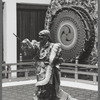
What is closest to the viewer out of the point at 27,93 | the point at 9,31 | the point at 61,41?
the point at 27,93

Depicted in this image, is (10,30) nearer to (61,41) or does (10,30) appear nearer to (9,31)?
(9,31)

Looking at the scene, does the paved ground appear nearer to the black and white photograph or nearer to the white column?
the black and white photograph

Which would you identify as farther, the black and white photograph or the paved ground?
the black and white photograph

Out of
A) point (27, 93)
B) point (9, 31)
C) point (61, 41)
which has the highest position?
point (9, 31)

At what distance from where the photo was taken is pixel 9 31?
14375mm

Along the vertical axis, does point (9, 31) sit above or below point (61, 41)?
above

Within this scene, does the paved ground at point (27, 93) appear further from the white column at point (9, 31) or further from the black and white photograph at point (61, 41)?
the white column at point (9, 31)

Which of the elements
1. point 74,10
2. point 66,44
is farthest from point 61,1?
point 66,44

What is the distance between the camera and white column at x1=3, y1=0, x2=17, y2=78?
14328 millimetres

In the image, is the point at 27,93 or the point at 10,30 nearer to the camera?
the point at 27,93

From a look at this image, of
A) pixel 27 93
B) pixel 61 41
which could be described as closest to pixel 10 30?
pixel 61 41

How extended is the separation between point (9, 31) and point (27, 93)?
4.63m

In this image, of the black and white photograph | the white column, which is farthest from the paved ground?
the white column

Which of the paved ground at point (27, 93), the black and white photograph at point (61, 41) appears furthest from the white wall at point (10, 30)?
the paved ground at point (27, 93)
